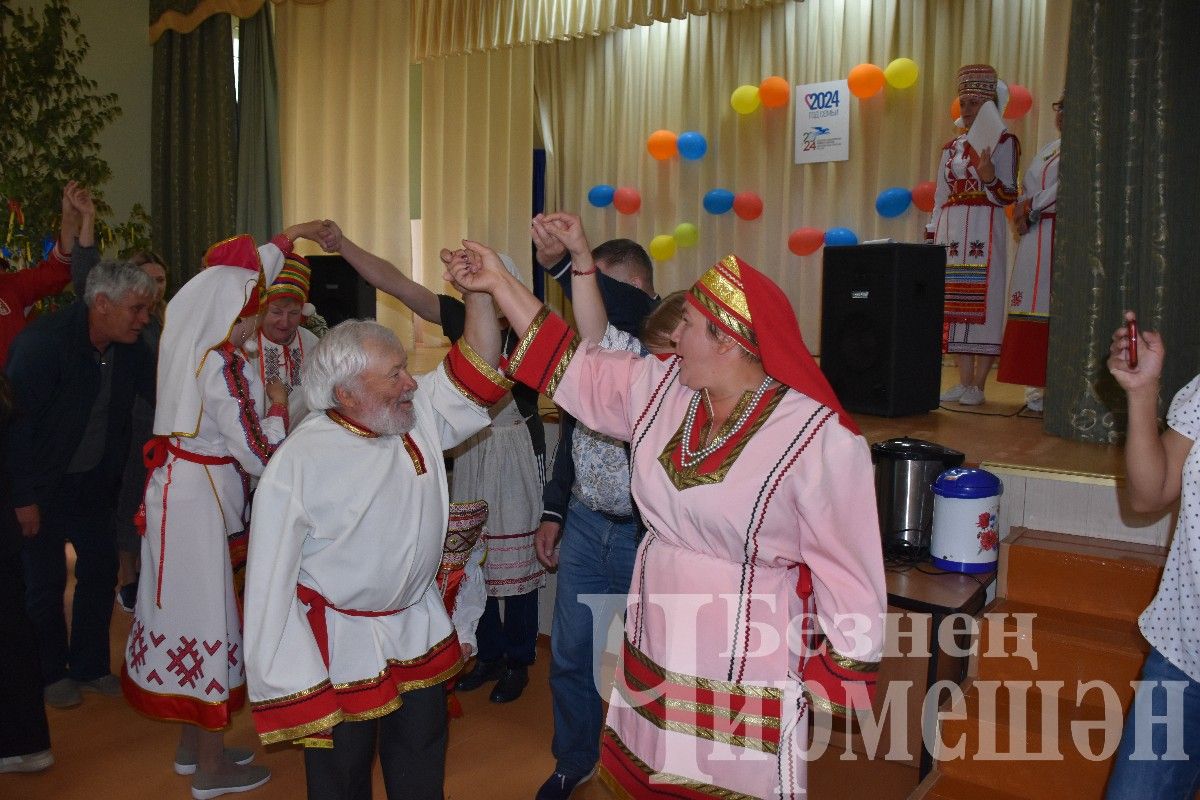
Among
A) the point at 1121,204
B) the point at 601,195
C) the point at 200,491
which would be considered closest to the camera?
the point at 200,491

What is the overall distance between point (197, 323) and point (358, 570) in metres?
0.97

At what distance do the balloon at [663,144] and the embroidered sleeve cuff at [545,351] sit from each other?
624cm

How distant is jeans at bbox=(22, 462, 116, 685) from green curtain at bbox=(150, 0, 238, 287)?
213 inches

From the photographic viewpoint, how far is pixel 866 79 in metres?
6.77

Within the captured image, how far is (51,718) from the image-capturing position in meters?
3.31

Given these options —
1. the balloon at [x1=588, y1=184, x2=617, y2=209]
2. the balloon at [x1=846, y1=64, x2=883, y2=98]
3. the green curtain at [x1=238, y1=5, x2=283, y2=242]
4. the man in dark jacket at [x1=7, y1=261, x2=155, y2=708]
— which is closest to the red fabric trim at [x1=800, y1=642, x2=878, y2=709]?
the man in dark jacket at [x1=7, y1=261, x2=155, y2=708]

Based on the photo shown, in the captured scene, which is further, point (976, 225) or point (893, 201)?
point (893, 201)

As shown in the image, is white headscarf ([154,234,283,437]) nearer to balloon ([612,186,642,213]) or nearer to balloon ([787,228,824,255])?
balloon ([787,228,824,255])

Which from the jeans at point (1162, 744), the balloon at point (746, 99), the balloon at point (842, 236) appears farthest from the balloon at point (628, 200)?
the jeans at point (1162, 744)

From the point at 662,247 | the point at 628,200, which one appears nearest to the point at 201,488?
the point at 662,247

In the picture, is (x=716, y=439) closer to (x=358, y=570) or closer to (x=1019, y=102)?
(x=358, y=570)

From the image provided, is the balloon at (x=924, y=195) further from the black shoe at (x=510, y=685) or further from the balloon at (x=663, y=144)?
the black shoe at (x=510, y=685)

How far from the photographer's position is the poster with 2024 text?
706 centimetres

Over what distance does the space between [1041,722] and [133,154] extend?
27.9 feet
